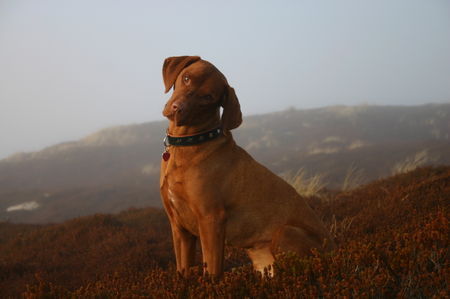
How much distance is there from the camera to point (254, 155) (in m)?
21.4

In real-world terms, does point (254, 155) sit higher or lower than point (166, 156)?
lower

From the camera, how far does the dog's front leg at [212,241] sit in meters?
2.60

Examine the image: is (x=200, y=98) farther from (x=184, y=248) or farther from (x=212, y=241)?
(x=184, y=248)

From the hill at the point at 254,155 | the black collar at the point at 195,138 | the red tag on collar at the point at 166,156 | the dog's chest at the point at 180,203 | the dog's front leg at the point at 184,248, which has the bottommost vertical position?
the hill at the point at 254,155

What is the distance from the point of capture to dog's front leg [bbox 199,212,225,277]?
260 centimetres

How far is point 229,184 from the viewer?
110 inches

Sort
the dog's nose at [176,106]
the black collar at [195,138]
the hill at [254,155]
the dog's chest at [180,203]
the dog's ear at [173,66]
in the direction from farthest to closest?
the hill at [254,155] → the dog's ear at [173,66] → the black collar at [195,138] → the dog's chest at [180,203] → the dog's nose at [176,106]

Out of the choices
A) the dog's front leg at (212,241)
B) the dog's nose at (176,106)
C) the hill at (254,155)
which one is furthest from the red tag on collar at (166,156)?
the hill at (254,155)

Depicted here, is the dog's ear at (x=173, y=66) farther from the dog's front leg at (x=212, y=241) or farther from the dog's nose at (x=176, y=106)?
the dog's front leg at (x=212, y=241)

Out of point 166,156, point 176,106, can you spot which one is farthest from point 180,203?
point 176,106

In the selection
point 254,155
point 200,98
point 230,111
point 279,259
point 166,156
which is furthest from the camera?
point 254,155

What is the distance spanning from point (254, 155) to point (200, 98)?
18.9 metres

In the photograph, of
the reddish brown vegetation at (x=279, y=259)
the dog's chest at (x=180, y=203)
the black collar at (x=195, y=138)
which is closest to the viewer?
the reddish brown vegetation at (x=279, y=259)

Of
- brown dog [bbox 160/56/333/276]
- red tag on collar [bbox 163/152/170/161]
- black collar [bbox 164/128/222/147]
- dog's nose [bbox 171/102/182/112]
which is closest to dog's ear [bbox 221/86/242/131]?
brown dog [bbox 160/56/333/276]
